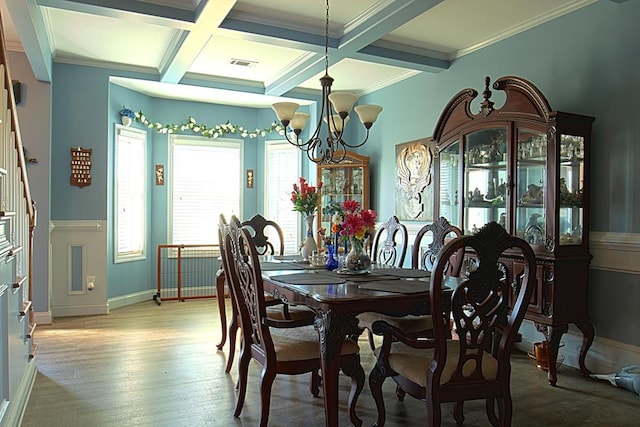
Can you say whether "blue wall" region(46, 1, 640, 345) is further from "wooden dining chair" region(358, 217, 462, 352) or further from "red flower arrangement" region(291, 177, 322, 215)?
"red flower arrangement" region(291, 177, 322, 215)

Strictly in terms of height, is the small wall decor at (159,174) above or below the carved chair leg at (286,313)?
above

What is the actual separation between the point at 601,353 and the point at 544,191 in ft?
4.04

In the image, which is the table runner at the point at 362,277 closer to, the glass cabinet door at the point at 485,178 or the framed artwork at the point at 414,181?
the glass cabinet door at the point at 485,178

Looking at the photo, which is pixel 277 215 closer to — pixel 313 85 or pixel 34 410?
pixel 313 85

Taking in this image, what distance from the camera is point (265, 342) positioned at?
2.50 meters

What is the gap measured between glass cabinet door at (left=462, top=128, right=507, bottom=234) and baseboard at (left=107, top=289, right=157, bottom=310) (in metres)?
4.04

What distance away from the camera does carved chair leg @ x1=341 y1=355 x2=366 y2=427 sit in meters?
2.58

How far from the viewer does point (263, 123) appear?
6980mm

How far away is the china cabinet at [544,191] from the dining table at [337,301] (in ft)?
3.46

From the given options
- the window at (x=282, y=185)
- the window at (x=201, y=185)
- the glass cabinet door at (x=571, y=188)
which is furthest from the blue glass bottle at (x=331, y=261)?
the window at (x=201, y=185)

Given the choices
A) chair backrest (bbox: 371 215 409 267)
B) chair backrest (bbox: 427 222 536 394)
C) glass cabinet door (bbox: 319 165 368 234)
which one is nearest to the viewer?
chair backrest (bbox: 427 222 536 394)

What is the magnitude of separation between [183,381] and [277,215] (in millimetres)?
3819

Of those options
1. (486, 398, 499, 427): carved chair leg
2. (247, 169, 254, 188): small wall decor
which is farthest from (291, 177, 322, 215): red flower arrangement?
(247, 169, 254, 188): small wall decor

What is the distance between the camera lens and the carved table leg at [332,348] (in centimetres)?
232
